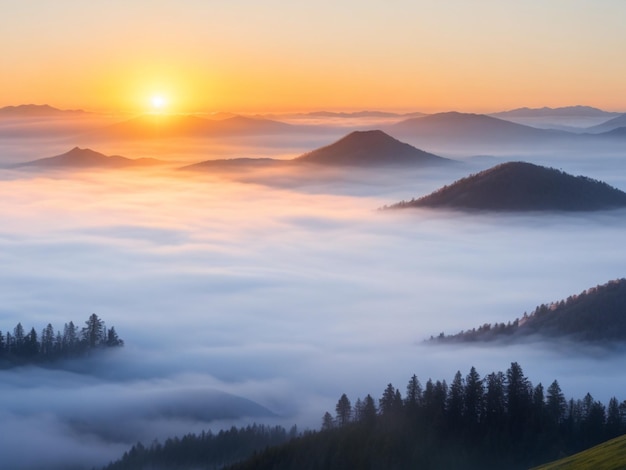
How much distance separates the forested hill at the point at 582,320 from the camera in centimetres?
12950

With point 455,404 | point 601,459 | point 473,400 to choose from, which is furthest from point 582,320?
point 601,459

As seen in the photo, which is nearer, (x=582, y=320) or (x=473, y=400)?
(x=473, y=400)

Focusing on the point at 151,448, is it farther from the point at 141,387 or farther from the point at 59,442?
the point at 141,387

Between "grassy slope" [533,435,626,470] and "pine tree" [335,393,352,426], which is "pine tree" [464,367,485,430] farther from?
"grassy slope" [533,435,626,470]

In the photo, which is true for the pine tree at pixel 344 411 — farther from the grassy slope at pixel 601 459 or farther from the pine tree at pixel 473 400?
the grassy slope at pixel 601 459

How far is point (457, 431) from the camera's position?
83.2 meters

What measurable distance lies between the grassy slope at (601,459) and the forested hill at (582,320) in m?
68.9

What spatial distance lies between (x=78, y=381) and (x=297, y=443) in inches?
2665

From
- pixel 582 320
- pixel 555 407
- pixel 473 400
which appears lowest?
pixel 555 407

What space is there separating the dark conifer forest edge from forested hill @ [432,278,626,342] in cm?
4511

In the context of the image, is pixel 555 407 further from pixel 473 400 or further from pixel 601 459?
pixel 601 459

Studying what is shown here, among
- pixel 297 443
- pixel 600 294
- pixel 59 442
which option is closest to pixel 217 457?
pixel 297 443

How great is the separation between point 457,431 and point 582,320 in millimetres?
58847

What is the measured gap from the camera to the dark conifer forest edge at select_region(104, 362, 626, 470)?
3088 inches
